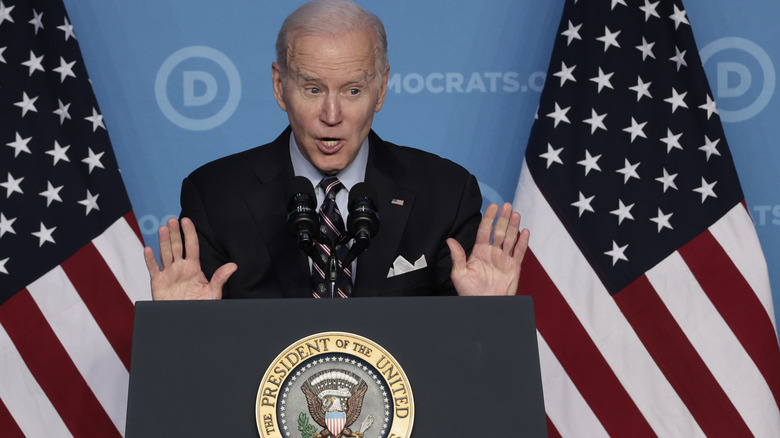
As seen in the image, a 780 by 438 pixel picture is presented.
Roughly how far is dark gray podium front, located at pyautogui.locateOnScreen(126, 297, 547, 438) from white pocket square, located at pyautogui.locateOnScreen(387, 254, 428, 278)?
0.59m

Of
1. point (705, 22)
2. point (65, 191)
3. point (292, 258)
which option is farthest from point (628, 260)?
point (65, 191)

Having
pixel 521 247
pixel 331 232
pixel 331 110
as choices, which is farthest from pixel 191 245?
pixel 521 247

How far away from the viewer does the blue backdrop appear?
316cm

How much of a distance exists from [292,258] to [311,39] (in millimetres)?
500

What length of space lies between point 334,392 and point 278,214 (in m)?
0.79

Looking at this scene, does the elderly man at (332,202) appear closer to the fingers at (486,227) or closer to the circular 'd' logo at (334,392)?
the fingers at (486,227)

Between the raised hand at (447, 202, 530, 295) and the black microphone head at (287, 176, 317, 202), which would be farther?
the raised hand at (447, 202, 530, 295)

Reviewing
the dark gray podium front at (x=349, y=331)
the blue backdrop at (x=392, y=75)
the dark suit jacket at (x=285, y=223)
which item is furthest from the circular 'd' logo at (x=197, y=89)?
the dark gray podium front at (x=349, y=331)

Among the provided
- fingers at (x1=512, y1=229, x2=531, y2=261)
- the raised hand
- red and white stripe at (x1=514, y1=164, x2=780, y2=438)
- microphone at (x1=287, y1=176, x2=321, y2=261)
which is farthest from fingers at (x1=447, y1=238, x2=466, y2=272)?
red and white stripe at (x1=514, y1=164, x2=780, y2=438)

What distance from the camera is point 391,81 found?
3188 millimetres

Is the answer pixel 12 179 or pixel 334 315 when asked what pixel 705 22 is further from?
pixel 12 179

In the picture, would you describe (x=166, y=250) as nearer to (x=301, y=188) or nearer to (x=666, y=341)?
(x=301, y=188)

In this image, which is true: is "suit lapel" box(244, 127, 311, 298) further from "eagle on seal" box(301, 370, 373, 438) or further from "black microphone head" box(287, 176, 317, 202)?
"eagle on seal" box(301, 370, 373, 438)

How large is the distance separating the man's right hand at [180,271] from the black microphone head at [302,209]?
29cm
